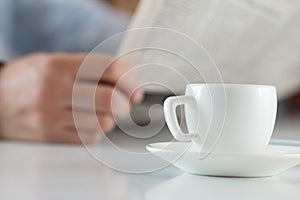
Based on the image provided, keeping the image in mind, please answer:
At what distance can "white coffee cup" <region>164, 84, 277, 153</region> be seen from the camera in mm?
387

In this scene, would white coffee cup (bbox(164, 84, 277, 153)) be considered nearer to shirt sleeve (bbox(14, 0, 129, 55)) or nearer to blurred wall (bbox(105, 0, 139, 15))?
Result: shirt sleeve (bbox(14, 0, 129, 55))

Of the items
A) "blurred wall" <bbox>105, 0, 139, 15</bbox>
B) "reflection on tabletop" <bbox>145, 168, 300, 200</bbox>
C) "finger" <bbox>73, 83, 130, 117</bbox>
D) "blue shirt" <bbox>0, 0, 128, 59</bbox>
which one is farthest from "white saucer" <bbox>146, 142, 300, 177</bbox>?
"blurred wall" <bbox>105, 0, 139, 15</bbox>

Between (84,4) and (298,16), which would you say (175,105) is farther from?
(84,4)

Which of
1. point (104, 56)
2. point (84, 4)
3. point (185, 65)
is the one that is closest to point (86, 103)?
point (104, 56)

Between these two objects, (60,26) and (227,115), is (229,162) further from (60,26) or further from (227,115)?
(60,26)

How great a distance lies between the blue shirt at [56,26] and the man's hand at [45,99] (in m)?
0.47

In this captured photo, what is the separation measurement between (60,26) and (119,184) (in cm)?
97

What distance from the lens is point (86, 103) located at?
0.66 meters

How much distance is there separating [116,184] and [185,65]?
173 mm

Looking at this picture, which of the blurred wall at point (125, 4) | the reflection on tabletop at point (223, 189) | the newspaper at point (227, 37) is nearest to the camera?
the reflection on tabletop at point (223, 189)

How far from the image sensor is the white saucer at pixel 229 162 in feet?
1.20

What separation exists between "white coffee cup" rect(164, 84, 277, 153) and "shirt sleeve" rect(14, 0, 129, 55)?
896 mm

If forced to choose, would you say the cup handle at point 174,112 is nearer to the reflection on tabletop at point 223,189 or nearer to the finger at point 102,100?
the reflection on tabletop at point 223,189

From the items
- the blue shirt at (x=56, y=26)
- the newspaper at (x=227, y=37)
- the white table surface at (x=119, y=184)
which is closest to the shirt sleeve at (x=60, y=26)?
the blue shirt at (x=56, y=26)
